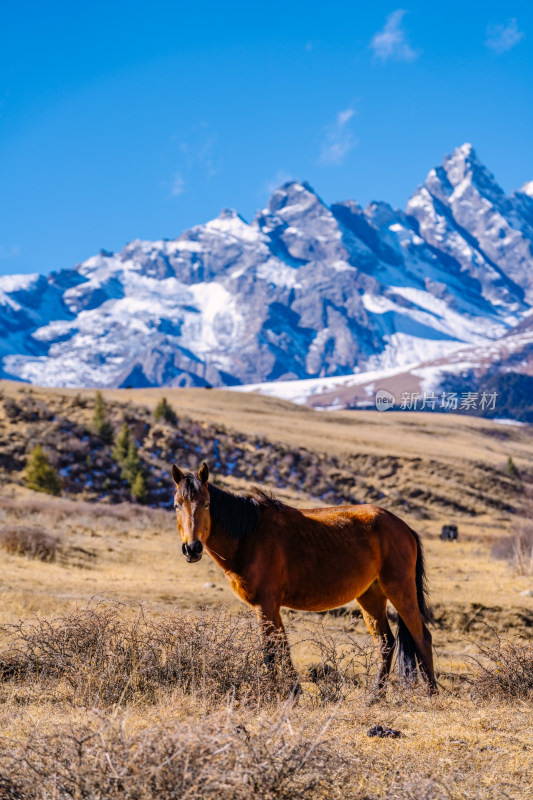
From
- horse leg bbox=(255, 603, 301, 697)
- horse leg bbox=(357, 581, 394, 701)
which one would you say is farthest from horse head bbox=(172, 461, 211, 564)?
horse leg bbox=(357, 581, 394, 701)

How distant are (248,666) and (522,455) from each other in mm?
87553

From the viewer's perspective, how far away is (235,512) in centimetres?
773

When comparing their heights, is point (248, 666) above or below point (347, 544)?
below

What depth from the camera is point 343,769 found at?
15.3 ft

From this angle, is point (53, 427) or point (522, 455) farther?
point (522, 455)

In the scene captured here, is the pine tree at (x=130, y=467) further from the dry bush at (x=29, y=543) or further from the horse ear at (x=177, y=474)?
the horse ear at (x=177, y=474)

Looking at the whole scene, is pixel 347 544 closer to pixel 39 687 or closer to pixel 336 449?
pixel 39 687

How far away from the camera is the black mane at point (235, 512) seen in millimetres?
7641

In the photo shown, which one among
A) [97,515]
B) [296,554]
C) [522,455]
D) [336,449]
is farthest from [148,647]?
[522,455]

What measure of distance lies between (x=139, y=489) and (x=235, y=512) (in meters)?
31.3

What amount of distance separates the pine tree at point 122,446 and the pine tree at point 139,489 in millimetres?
2977

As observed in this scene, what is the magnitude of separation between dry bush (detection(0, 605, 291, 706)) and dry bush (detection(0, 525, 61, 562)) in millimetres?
11333

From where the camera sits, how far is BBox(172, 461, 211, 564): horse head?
704 centimetres

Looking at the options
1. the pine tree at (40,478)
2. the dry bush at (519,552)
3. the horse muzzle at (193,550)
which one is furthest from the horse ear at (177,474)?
the pine tree at (40,478)
